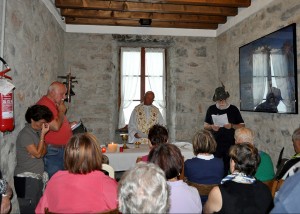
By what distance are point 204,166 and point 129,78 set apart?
12.4 feet

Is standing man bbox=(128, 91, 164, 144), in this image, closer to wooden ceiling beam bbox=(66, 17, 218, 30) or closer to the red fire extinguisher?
wooden ceiling beam bbox=(66, 17, 218, 30)

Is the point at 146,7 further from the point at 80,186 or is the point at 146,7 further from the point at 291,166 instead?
the point at 80,186

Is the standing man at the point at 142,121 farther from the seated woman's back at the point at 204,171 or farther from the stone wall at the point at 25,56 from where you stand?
the seated woman's back at the point at 204,171

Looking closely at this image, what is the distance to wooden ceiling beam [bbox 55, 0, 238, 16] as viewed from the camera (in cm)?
426

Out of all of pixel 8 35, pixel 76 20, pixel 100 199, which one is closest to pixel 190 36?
pixel 76 20

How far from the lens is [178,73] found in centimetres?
568

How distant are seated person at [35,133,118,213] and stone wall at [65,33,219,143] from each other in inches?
154

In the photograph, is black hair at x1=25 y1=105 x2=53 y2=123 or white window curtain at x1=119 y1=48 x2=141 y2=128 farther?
white window curtain at x1=119 y1=48 x2=141 y2=128

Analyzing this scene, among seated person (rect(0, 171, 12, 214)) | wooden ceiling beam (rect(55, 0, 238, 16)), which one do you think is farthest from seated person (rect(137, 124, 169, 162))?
wooden ceiling beam (rect(55, 0, 238, 16))

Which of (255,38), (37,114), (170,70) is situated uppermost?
(255,38)

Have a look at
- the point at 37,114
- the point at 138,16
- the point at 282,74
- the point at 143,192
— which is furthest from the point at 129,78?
the point at 143,192

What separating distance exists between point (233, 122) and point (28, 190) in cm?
286

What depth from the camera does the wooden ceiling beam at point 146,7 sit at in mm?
4258

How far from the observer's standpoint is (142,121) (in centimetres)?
431
